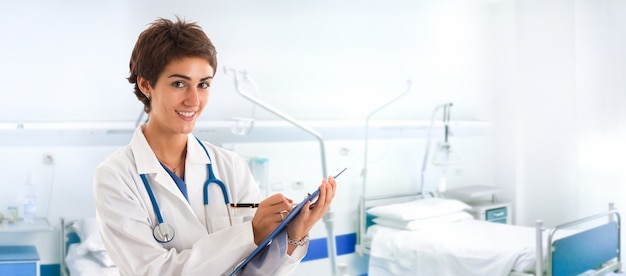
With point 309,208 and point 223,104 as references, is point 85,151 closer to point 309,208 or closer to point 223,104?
point 223,104

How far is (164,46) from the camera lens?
1262 mm

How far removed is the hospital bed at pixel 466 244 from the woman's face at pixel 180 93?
7.32 ft

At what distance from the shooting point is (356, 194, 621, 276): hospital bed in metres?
3.20

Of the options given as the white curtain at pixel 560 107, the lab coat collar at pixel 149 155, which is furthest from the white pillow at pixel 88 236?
the white curtain at pixel 560 107

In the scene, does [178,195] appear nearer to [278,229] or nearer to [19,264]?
[278,229]

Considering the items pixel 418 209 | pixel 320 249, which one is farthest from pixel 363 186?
pixel 320 249

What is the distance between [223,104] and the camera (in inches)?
139

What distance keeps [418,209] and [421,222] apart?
0.28ft

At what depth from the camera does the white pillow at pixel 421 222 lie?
146 inches

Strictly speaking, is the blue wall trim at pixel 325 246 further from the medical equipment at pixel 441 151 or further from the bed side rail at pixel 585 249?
the bed side rail at pixel 585 249

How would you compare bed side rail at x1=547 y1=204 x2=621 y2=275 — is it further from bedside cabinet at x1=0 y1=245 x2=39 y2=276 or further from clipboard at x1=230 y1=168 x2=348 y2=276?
bedside cabinet at x1=0 y1=245 x2=39 y2=276

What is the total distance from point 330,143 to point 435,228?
0.84 metres

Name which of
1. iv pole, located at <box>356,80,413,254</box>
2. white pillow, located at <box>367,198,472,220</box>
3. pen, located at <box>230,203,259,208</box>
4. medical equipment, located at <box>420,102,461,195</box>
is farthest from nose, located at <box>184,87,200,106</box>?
medical equipment, located at <box>420,102,461,195</box>

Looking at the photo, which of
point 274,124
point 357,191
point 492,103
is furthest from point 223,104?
point 492,103
